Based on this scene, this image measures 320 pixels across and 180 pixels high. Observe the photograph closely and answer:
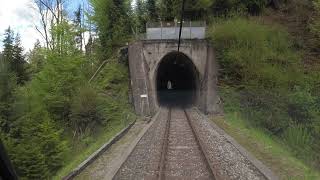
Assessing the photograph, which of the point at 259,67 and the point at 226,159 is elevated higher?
the point at 259,67

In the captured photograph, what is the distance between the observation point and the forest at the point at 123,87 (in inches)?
734

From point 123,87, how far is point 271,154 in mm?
19296

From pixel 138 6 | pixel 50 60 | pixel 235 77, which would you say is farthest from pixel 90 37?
pixel 235 77

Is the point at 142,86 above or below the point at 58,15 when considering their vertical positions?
below

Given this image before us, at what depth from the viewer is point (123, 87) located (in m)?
32.1

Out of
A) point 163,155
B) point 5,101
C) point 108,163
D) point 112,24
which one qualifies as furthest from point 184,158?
point 112,24

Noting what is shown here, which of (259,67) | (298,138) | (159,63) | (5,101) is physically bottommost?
(298,138)

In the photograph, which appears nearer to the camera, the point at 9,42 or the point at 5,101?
A: the point at 5,101

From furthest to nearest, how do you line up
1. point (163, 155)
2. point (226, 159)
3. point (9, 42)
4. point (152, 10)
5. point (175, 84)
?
point (175, 84), point (152, 10), point (9, 42), point (163, 155), point (226, 159)

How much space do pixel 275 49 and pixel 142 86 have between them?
9150 mm

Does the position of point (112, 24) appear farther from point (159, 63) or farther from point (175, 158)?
point (175, 158)

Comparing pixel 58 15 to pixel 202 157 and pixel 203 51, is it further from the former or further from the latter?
pixel 202 157

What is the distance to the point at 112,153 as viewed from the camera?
14.5 meters

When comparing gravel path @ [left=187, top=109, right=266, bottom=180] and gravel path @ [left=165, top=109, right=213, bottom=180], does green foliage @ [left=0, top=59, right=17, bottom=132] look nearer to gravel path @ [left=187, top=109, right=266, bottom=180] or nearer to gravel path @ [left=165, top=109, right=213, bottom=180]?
gravel path @ [left=165, top=109, right=213, bottom=180]
